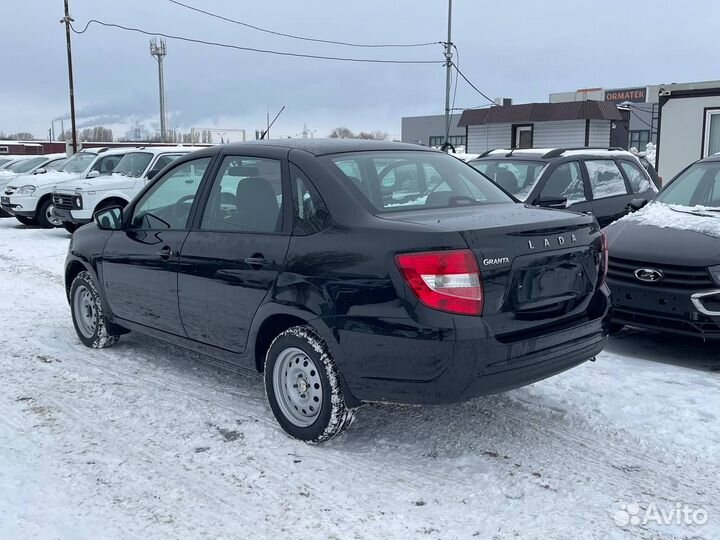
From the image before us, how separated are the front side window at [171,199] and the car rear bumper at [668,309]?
3.49m

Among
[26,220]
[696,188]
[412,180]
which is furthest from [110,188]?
[412,180]

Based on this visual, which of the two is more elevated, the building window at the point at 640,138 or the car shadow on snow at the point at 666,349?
the building window at the point at 640,138

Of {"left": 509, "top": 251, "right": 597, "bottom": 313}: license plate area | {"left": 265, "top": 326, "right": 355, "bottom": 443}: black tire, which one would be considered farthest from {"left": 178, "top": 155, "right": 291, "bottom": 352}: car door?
{"left": 509, "top": 251, "right": 597, "bottom": 313}: license plate area

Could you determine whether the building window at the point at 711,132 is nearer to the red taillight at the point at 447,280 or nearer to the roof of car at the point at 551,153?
the roof of car at the point at 551,153

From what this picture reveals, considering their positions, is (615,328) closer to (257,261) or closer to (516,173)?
(516,173)

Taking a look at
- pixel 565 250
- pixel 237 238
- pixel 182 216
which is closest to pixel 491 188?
pixel 565 250

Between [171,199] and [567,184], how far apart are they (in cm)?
554

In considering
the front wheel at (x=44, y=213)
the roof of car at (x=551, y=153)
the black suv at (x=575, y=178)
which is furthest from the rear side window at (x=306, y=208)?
the front wheel at (x=44, y=213)

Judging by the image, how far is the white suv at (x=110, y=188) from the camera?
14.1 meters

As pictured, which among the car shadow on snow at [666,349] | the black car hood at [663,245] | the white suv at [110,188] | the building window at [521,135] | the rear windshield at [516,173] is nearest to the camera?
the black car hood at [663,245]

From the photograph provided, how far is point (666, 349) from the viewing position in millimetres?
6316

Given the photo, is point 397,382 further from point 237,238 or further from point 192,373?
point 192,373

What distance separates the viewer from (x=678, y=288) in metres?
5.64

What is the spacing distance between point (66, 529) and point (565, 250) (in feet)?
9.45
